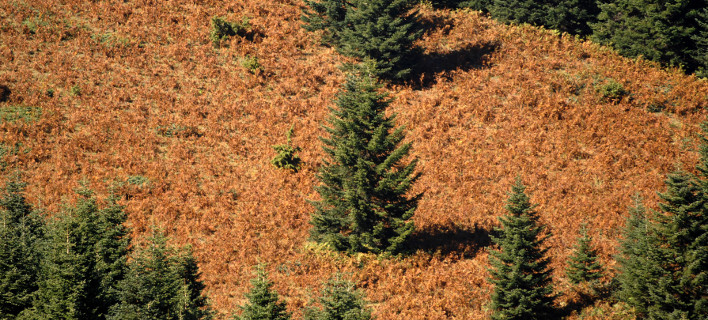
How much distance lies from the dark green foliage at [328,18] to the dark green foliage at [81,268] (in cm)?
2320

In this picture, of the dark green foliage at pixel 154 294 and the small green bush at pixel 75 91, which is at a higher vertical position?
the small green bush at pixel 75 91

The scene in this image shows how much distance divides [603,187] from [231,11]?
28.3m

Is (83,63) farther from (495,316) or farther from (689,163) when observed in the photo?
(689,163)

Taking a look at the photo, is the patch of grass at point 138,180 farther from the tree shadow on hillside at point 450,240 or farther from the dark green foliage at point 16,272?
the tree shadow on hillside at point 450,240

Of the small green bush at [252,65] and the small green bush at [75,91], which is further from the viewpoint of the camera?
the small green bush at [252,65]

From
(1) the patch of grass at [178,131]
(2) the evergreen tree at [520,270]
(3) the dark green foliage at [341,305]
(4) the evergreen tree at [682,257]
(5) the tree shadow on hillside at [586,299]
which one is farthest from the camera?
(1) the patch of grass at [178,131]

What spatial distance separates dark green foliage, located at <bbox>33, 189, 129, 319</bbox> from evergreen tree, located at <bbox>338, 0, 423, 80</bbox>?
63.8ft

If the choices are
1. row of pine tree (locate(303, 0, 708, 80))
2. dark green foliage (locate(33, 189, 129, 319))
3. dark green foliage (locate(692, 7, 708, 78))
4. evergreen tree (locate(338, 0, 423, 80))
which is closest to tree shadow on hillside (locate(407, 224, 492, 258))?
dark green foliage (locate(33, 189, 129, 319))

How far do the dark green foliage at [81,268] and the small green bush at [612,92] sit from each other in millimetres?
28471

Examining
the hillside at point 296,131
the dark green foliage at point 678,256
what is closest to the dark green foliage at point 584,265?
the hillside at point 296,131

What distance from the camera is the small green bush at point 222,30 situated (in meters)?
34.8

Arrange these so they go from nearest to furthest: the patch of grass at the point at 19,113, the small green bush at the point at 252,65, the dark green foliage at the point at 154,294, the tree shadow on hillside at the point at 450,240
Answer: the dark green foliage at the point at 154,294, the tree shadow on hillside at the point at 450,240, the patch of grass at the point at 19,113, the small green bush at the point at 252,65

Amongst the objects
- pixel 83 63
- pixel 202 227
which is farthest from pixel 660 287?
pixel 83 63

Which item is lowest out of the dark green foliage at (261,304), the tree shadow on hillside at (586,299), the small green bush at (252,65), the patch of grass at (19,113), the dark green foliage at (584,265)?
the tree shadow on hillside at (586,299)
